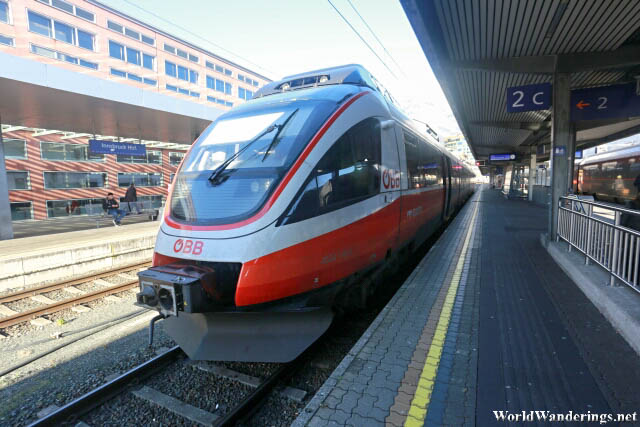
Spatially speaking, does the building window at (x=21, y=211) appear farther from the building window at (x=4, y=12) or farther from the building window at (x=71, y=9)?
the building window at (x=71, y=9)

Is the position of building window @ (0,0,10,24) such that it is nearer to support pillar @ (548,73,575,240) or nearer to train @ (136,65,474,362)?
train @ (136,65,474,362)

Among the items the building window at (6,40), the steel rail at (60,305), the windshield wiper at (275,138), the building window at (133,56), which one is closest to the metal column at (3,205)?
the steel rail at (60,305)

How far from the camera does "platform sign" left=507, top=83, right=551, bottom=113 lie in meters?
8.48

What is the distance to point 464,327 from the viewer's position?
12.7 ft

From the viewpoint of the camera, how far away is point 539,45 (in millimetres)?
7742

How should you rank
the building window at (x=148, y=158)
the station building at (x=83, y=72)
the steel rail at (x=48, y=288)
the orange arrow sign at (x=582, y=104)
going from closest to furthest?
the steel rail at (x=48, y=288)
the orange arrow sign at (x=582, y=104)
the station building at (x=83, y=72)
the building window at (x=148, y=158)

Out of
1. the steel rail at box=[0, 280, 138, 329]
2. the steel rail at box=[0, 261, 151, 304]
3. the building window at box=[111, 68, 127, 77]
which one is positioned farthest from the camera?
the building window at box=[111, 68, 127, 77]

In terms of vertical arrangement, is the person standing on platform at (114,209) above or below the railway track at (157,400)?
above

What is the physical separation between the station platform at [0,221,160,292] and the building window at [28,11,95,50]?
25617 millimetres

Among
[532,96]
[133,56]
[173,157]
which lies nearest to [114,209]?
[532,96]

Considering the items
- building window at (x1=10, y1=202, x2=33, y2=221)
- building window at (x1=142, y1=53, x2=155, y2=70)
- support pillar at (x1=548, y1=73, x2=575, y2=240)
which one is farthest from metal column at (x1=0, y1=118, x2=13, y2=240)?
building window at (x1=142, y1=53, x2=155, y2=70)

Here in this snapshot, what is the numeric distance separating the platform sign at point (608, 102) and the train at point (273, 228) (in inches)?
256

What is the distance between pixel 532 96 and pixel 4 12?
113ft

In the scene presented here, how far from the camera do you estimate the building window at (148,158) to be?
30.4 meters
